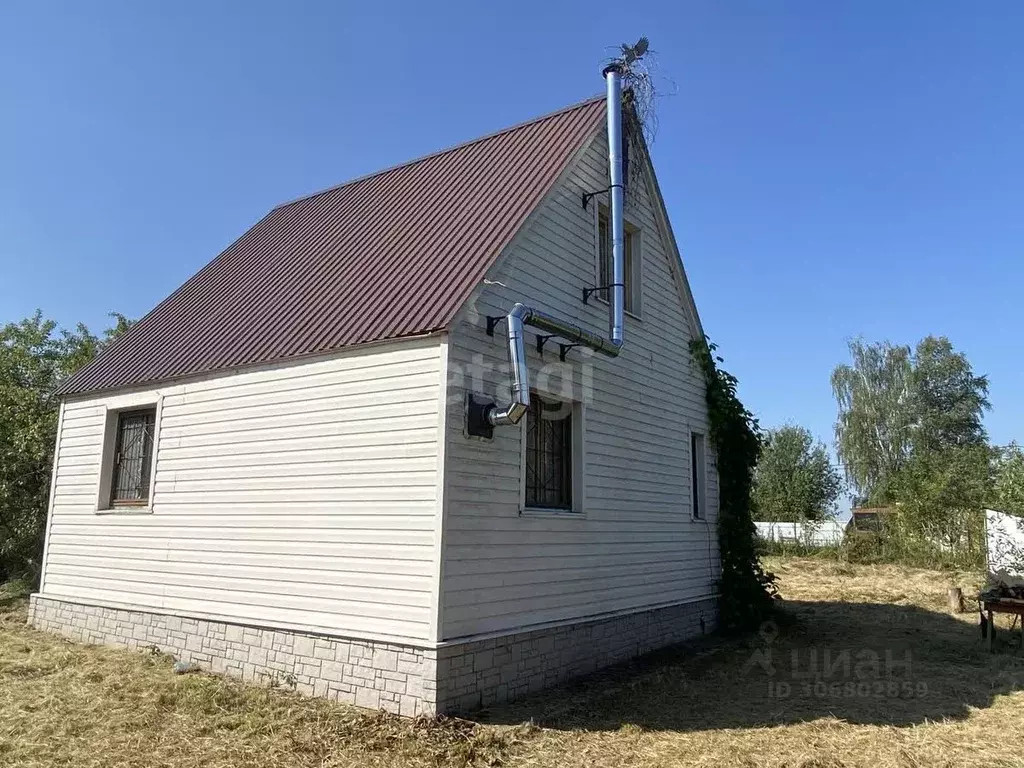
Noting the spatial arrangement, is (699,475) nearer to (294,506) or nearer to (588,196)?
(588,196)

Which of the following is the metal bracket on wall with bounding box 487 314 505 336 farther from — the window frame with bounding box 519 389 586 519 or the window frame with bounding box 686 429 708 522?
the window frame with bounding box 686 429 708 522

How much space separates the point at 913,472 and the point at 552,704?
Result: 2161 centimetres

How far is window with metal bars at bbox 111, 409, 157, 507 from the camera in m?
10.9

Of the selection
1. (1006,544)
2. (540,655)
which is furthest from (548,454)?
(1006,544)

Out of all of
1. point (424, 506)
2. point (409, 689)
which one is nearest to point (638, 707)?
point (409, 689)

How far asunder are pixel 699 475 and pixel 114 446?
9.53 meters

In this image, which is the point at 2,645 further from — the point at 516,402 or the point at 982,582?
the point at 982,582

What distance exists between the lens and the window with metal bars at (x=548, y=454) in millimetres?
8805

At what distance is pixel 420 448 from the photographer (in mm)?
7477

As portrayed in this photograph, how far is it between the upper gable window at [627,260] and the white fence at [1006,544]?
438 inches

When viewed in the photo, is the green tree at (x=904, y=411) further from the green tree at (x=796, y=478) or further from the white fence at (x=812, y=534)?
the white fence at (x=812, y=534)

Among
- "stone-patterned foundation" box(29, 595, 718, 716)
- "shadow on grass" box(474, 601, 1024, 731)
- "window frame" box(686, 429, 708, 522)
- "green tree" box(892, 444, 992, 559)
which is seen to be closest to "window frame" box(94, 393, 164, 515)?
"stone-patterned foundation" box(29, 595, 718, 716)

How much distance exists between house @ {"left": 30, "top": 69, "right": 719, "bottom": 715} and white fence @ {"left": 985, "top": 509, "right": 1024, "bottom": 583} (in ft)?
27.4

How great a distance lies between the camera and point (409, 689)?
698 cm
